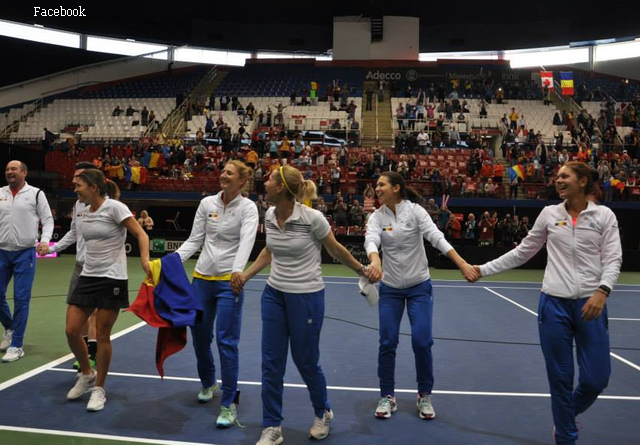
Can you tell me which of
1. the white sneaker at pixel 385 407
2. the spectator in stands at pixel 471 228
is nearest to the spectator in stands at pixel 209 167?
the spectator in stands at pixel 471 228

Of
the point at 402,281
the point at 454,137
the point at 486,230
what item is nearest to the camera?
the point at 402,281

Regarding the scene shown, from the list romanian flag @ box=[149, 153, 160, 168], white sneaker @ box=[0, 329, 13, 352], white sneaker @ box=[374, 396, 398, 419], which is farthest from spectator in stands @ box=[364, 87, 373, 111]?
white sneaker @ box=[374, 396, 398, 419]

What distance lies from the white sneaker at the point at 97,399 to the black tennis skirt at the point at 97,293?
2.59ft

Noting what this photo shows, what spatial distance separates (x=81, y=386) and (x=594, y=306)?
4.72 meters

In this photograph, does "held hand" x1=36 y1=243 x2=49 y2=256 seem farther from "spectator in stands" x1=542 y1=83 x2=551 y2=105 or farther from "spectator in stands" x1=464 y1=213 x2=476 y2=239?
"spectator in stands" x1=542 y1=83 x2=551 y2=105

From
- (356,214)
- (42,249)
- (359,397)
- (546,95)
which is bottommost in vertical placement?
(359,397)

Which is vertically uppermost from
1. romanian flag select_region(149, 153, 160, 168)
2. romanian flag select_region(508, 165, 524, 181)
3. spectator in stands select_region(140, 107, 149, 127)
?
spectator in stands select_region(140, 107, 149, 127)

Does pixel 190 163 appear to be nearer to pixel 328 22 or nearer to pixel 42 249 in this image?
pixel 42 249

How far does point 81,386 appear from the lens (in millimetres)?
5883

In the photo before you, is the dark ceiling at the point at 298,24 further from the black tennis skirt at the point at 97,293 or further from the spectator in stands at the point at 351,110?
the black tennis skirt at the point at 97,293

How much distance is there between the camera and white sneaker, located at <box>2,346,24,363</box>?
710 cm

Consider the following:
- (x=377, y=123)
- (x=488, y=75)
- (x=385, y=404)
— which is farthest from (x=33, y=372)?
(x=488, y=75)

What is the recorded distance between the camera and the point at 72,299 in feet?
18.7

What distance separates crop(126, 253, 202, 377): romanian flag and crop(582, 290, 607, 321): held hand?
3.22 metres
